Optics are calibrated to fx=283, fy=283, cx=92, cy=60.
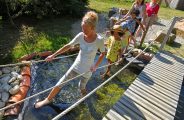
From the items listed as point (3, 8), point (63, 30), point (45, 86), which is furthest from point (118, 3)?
point (45, 86)

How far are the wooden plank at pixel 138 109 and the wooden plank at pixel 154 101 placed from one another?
44 cm

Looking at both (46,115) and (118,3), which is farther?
(118,3)

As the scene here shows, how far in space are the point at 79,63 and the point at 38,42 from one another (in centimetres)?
435

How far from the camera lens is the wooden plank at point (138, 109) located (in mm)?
5617

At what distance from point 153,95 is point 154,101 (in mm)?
304

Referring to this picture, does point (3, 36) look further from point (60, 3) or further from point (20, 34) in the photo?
point (60, 3)

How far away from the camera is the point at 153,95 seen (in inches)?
259

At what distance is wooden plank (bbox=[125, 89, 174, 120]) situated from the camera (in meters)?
5.74

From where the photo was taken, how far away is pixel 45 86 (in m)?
7.55

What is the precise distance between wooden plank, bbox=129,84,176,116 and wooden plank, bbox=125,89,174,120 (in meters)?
0.11

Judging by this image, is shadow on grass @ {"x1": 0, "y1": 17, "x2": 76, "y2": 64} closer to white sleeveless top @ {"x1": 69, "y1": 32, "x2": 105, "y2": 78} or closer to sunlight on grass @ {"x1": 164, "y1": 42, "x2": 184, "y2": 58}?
white sleeveless top @ {"x1": 69, "y1": 32, "x2": 105, "y2": 78}

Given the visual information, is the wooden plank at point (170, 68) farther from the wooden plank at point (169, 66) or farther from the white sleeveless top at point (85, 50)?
the white sleeveless top at point (85, 50)

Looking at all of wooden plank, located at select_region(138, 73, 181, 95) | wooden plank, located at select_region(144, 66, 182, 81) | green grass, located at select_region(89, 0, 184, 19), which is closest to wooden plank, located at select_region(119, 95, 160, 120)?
wooden plank, located at select_region(138, 73, 181, 95)

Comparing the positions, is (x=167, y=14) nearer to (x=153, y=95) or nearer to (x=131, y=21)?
(x=131, y=21)
